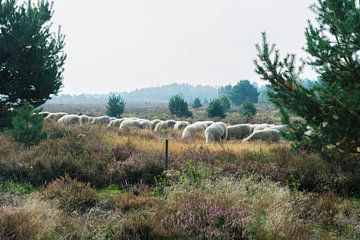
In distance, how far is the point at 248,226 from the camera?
5.69 meters

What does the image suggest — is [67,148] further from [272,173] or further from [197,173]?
[272,173]

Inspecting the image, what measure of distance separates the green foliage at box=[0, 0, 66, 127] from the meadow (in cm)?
381

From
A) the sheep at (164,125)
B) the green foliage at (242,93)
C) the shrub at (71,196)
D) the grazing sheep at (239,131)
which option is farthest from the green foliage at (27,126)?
the green foliage at (242,93)

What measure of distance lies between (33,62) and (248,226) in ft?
43.9

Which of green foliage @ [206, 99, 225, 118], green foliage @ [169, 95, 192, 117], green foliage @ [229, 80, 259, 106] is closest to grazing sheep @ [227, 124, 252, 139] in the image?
green foliage @ [206, 99, 225, 118]

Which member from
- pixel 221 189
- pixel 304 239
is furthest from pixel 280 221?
pixel 221 189

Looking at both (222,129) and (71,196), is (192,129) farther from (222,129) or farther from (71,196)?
(71,196)

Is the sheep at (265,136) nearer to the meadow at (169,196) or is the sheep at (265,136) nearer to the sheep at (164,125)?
the meadow at (169,196)

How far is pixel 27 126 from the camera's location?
13633 mm

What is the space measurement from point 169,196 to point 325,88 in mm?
3675

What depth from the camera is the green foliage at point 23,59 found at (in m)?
16.1

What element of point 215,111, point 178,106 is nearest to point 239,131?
point 215,111

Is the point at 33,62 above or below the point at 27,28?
below

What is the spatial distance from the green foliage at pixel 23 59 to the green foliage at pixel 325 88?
36.0ft
